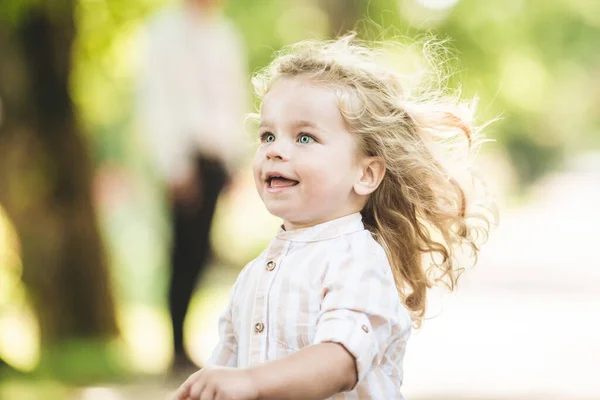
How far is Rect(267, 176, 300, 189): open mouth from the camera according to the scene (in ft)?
6.15

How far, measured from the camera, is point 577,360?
578 cm

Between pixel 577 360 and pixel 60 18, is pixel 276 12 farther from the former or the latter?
pixel 577 360

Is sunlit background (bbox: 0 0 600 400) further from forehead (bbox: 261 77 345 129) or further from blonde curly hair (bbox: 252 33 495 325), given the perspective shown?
forehead (bbox: 261 77 345 129)

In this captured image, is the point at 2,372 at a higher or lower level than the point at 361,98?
higher

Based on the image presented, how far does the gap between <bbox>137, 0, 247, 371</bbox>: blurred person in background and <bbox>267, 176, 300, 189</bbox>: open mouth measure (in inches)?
128

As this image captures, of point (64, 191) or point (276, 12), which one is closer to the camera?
point (64, 191)

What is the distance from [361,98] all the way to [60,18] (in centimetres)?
420

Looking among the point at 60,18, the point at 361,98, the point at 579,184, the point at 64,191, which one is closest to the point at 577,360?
the point at 64,191

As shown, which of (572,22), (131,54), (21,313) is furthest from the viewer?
(572,22)

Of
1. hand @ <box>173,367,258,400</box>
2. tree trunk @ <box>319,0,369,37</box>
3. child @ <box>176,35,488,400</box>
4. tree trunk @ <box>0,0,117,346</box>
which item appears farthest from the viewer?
tree trunk @ <box>319,0,369,37</box>

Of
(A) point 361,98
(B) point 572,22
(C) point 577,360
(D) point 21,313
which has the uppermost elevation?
(B) point 572,22

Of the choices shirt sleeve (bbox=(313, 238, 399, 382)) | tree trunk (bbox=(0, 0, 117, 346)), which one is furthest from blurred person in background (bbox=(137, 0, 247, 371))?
shirt sleeve (bbox=(313, 238, 399, 382))

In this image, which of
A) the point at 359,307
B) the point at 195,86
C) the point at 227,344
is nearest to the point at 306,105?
the point at 359,307

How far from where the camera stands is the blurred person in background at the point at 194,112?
5145 millimetres
